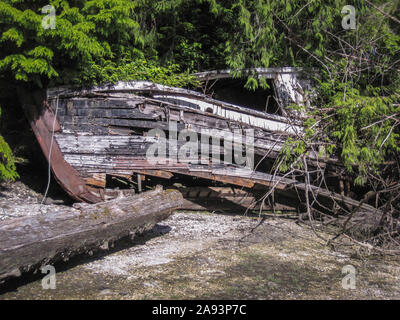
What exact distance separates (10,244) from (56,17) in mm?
4305

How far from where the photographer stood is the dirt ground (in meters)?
3.78

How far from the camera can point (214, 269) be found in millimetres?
4430

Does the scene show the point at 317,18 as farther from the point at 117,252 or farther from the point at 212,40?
the point at 117,252

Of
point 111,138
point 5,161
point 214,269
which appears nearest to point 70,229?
point 214,269

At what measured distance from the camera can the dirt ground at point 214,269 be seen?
12.4 feet

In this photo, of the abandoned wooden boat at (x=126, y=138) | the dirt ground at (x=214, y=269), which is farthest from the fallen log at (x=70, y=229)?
the abandoned wooden boat at (x=126, y=138)

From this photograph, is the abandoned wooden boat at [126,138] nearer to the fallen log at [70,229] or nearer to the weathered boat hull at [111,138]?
the weathered boat hull at [111,138]

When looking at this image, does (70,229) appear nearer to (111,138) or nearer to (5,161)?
(111,138)

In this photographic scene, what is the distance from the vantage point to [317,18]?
8008 millimetres

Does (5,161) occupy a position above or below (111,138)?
below

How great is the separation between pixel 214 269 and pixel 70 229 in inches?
69.8

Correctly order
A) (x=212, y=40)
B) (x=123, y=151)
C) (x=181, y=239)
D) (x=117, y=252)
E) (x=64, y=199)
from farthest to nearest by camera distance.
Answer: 1. (x=212, y=40)
2. (x=64, y=199)
3. (x=123, y=151)
4. (x=181, y=239)
5. (x=117, y=252)

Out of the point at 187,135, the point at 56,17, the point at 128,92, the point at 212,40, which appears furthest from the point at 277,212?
the point at 56,17

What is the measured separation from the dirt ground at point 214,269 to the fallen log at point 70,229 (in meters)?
0.32
